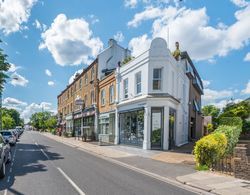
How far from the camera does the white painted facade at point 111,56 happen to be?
3778 centimetres

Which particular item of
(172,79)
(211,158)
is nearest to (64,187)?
(211,158)

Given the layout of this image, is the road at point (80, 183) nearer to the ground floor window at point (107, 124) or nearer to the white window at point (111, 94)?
the ground floor window at point (107, 124)

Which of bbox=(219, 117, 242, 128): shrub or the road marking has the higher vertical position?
bbox=(219, 117, 242, 128): shrub

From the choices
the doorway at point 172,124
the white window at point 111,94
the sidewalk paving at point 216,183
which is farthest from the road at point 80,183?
the white window at point 111,94

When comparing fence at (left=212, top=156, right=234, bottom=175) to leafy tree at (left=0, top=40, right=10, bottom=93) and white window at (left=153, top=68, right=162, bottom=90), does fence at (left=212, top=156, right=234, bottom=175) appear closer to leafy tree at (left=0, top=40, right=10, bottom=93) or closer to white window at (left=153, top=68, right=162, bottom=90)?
white window at (left=153, top=68, right=162, bottom=90)

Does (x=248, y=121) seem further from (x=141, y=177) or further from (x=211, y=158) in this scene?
(x=141, y=177)

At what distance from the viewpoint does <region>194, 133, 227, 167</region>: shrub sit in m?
13.1

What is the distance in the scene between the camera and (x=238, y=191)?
9148 mm

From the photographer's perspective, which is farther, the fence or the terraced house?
the terraced house

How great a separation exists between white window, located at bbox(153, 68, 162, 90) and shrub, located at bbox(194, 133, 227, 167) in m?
10.4

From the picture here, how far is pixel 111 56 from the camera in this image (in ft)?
127

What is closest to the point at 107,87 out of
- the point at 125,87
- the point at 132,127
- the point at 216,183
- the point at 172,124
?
the point at 125,87

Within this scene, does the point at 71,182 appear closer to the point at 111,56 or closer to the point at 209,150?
the point at 209,150

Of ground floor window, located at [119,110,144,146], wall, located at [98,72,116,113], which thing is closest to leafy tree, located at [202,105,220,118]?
wall, located at [98,72,116,113]
